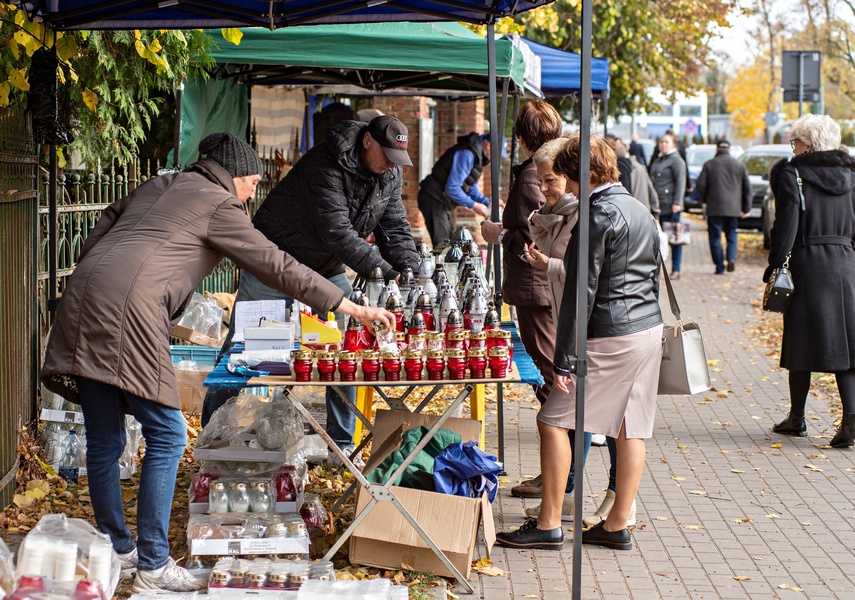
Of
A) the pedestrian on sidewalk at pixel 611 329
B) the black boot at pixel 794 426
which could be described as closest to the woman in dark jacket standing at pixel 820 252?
the black boot at pixel 794 426

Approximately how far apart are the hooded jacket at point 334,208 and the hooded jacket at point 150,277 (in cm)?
131

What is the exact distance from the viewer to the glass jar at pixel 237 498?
194 inches

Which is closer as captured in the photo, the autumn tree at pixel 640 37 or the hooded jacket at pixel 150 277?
the hooded jacket at pixel 150 277

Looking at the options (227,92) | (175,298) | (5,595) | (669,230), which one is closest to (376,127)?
(175,298)

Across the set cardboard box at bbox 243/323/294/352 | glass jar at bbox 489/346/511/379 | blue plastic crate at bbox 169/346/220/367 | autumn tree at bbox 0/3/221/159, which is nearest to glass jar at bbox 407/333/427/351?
glass jar at bbox 489/346/511/379

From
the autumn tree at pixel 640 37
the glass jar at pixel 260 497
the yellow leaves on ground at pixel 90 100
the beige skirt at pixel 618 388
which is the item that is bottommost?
the glass jar at pixel 260 497

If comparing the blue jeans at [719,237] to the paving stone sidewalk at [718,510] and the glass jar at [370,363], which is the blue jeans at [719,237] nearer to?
the paving stone sidewalk at [718,510]

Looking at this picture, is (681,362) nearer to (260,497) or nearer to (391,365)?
(391,365)

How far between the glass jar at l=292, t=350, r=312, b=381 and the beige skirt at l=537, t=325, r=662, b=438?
114 cm

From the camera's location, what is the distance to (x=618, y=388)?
15.9 feet

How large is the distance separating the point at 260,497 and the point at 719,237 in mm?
14294

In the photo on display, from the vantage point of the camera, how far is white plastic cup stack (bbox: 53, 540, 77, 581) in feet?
11.5

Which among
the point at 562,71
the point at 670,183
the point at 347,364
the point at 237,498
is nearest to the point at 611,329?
the point at 347,364

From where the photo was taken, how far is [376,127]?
5.80 m
